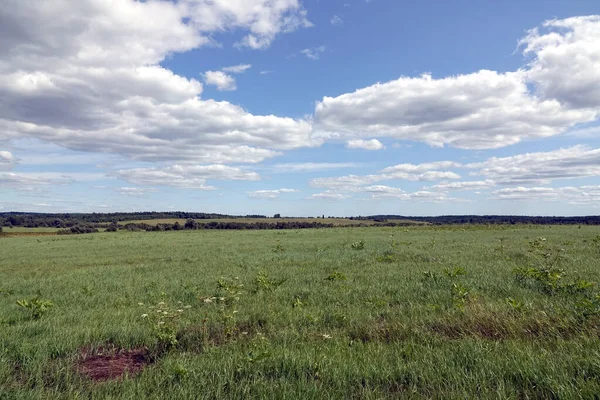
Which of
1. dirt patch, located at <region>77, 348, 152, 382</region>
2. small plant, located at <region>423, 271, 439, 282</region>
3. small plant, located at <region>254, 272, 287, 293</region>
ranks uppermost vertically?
small plant, located at <region>423, 271, 439, 282</region>

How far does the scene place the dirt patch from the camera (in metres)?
5.21

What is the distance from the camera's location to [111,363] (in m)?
5.66

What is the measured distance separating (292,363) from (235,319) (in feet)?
8.96

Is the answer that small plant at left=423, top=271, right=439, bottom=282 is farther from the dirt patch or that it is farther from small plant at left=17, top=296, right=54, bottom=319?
small plant at left=17, top=296, right=54, bottom=319

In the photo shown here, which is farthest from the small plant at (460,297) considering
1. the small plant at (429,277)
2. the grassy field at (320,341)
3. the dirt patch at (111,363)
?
the dirt patch at (111,363)

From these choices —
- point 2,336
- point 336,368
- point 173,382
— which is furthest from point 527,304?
point 2,336

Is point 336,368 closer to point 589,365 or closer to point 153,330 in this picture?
point 589,365

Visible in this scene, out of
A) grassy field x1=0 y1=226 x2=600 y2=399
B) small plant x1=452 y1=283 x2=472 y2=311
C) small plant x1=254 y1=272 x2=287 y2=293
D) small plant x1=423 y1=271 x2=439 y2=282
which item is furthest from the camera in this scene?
small plant x1=423 y1=271 x2=439 y2=282

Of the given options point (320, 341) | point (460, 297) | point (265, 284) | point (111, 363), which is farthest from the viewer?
point (265, 284)

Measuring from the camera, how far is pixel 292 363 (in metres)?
5.03

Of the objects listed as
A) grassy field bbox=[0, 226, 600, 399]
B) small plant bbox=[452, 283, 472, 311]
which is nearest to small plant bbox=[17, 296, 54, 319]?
grassy field bbox=[0, 226, 600, 399]

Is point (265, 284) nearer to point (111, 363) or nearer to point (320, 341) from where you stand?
point (320, 341)

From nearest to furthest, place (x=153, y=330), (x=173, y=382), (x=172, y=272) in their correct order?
(x=173, y=382) < (x=153, y=330) < (x=172, y=272)

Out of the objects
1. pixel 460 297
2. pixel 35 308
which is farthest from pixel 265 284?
pixel 35 308
